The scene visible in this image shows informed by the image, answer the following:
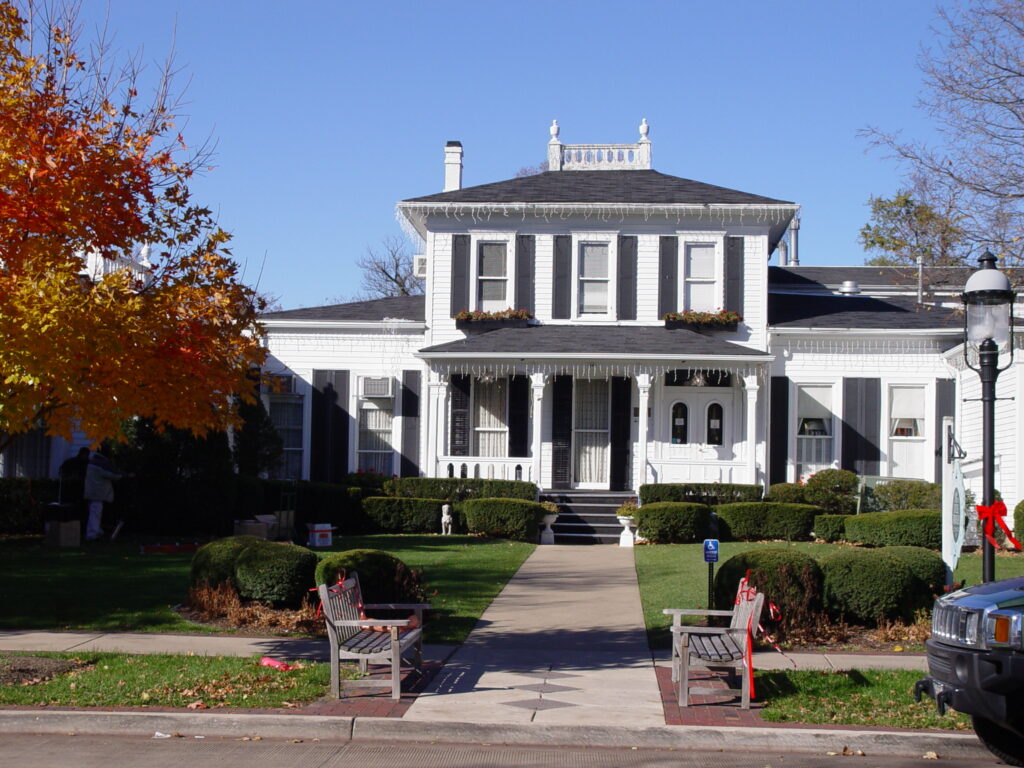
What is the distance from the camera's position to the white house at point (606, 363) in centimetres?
2342

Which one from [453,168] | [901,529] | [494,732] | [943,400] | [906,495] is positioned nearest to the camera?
[494,732]

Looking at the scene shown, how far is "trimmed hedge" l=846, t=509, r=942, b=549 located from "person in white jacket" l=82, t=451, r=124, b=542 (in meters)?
12.8

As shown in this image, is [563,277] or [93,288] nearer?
[93,288]

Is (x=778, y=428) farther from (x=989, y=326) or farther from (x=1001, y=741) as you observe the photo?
(x=1001, y=741)

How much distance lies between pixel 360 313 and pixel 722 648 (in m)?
18.0

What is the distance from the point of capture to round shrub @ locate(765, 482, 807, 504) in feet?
72.2

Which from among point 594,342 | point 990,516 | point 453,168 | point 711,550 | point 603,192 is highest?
point 453,168

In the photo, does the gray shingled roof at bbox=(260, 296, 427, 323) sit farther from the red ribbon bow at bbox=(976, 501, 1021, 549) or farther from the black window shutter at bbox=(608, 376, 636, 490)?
the red ribbon bow at bbox=(976, 501, 1021, 549)

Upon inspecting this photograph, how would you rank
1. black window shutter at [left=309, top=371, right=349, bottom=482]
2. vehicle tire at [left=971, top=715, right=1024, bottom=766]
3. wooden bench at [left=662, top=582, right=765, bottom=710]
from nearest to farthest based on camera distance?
vehicle tire at [left=971, top=715, right=1024, bottom=766] → wooden bench at [left=662, top=582, right=765, bottom=710] → black window shutter at [left=309, top=371, right=349, bottom=482]

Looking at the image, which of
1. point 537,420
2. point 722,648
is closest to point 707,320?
point 537,420

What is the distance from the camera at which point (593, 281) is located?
24.6 m

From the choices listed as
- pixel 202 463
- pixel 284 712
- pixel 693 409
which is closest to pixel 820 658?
pixel 284 712

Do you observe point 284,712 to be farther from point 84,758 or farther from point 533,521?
point 533,521

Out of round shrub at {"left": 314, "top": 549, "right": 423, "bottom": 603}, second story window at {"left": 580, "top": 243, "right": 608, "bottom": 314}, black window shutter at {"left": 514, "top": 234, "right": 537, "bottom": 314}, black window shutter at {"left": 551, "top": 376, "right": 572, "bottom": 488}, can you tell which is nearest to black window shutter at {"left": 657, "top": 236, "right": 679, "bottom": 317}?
second story window at {"left": 580, "top": 243, "right": 608, "bottom": 314}
